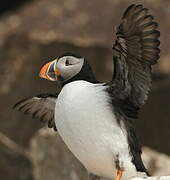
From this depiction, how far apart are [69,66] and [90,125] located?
54 cm

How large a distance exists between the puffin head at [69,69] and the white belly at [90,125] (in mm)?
113

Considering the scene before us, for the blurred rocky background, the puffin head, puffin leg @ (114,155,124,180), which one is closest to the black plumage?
puffin leg @ (114,155,124,180)

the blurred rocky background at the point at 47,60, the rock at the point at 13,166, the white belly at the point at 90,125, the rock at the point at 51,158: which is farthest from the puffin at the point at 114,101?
the rock at the point at 13,166

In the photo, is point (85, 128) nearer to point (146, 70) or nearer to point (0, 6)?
point (146, 70)

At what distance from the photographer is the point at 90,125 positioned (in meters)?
6.34

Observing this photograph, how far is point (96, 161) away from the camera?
6477 millimetres

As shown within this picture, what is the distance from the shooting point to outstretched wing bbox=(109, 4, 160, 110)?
246 inches

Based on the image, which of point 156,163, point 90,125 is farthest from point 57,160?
point 90,125

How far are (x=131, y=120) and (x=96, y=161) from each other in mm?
412

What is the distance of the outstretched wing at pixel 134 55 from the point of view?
625 cm

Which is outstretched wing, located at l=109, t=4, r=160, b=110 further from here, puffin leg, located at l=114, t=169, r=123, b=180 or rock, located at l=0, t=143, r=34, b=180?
rock, located at l=0, t=143, r=34, b=180

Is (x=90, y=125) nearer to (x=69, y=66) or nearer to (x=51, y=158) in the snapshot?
(x=69, y=66)

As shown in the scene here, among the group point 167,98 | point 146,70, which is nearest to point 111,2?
point 167,98

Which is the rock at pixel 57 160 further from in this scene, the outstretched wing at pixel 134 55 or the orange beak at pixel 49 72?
the outstretched wing at pixel 134 55
